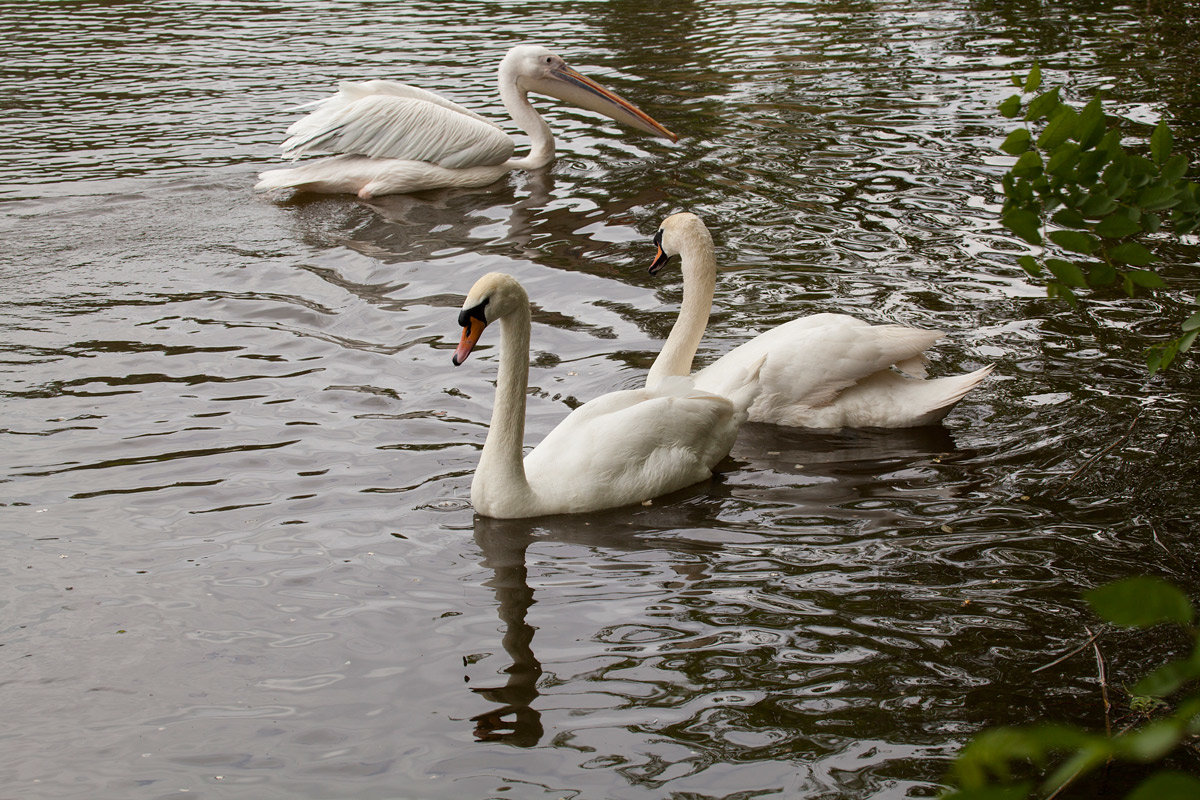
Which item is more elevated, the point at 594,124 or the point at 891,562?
the point at 594,124

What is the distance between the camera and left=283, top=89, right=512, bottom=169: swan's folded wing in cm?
1047

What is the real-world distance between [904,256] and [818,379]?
8.51 ft

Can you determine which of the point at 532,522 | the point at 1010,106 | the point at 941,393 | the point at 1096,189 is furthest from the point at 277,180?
the point at 1096,189

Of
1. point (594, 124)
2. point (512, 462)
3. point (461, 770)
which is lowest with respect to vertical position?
point (461, 770)

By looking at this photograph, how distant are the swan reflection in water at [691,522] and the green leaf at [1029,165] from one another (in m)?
2.23

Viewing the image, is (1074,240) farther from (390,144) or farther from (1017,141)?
(390,144)

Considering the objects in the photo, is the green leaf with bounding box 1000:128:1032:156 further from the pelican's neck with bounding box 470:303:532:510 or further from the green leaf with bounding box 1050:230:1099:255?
the pelican's neck with bounding box 470:303:532:510

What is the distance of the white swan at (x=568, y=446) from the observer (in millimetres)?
5242

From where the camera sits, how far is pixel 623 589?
4.69 meters

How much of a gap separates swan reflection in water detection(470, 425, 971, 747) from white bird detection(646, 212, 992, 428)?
11 cm

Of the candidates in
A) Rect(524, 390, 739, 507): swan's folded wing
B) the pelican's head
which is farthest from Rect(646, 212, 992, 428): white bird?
the pelican's head

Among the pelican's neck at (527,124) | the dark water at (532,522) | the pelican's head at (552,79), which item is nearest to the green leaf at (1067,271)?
the dark water at (532,522)

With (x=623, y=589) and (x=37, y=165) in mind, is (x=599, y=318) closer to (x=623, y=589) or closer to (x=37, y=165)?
(x=623, y=589)

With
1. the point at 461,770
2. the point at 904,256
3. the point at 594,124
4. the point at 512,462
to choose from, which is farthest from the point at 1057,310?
the point at 594,124
